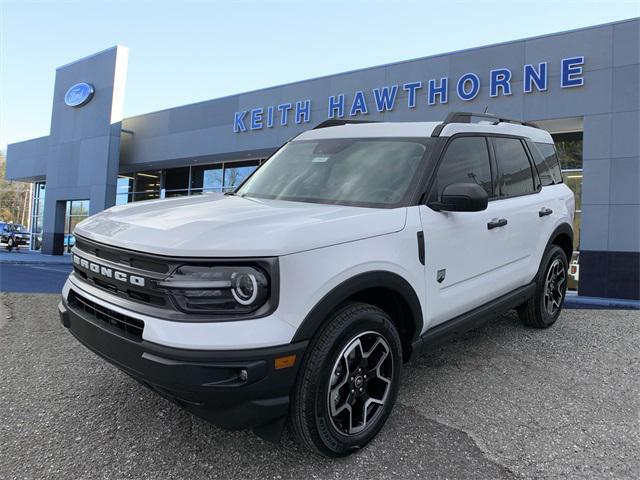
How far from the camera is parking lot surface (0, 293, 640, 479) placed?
2418 millimetres

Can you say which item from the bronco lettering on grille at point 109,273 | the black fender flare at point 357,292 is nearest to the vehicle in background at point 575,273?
the black fender flare at point 357,292

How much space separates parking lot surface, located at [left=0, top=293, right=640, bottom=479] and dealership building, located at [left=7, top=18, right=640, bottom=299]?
8.01m

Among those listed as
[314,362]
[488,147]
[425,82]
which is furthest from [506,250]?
[425,82]

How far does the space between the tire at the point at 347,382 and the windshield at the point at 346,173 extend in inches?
32.2

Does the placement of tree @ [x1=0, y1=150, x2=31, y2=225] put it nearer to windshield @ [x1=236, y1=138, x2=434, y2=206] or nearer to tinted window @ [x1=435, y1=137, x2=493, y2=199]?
windshield @ [x1=236, y1=138, x2=434, y2=206]

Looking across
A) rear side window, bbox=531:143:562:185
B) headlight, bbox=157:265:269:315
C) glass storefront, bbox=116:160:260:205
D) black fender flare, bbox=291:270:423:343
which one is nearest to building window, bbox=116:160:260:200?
glass storefront, bbox=116:160:260:205

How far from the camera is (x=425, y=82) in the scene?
13.2 metres

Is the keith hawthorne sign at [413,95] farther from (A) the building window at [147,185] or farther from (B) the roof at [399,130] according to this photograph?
(B) the roof at [399,130]

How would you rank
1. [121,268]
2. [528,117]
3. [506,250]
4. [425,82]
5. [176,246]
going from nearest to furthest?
[176,246] < [121,268] < [506,250] < [528,117] < [425,82]

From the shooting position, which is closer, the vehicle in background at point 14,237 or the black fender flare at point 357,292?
the black fender flare at point 357,292

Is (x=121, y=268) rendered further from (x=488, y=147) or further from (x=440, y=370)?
(x=488, y=147)

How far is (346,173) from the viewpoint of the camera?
10.6 ft

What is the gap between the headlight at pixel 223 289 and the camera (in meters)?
2.06

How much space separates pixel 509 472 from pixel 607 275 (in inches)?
408
